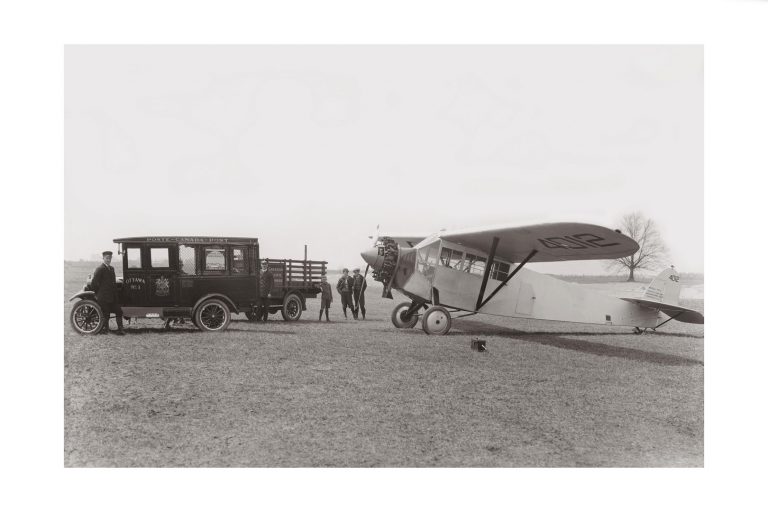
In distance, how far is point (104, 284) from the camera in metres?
7.75

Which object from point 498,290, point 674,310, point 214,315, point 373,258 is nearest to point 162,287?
point 214,315

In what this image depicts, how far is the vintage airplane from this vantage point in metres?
9.50

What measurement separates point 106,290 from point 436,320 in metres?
5.58

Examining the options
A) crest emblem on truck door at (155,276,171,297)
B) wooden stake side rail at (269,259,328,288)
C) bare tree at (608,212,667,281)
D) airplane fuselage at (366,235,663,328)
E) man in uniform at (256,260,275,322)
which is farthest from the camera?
wooden stake side rail at (269,259,328,288)

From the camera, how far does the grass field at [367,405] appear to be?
15.3 ft

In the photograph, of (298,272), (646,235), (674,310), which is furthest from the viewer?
(298,272)

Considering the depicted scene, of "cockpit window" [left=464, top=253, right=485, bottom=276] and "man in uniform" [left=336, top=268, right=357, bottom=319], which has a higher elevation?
"cockpit window" [left=464, top=253, right=485, bottom=276]

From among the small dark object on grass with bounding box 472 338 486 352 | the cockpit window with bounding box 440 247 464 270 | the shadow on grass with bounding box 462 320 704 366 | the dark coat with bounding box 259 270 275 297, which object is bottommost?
the shadow on grass with bounding box 462 320 704 366

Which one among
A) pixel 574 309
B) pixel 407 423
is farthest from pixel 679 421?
pixel 574 309

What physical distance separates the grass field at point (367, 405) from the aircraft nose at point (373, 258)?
222 centimetres

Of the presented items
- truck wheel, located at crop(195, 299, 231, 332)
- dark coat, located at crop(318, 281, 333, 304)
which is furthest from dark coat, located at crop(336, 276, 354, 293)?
truck wheel, located at crop(195, 299, 231, 332)

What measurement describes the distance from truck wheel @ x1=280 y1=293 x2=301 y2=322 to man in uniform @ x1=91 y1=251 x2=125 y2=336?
14.4 feet

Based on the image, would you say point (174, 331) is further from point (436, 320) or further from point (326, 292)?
point (436, 320)

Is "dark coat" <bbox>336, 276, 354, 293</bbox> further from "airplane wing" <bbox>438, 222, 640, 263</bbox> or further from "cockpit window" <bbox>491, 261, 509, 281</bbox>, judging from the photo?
"cockpit window" <bbox>491, 261, 509, 281</bbox>
